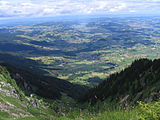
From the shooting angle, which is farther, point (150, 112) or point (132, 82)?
point (132, 82)

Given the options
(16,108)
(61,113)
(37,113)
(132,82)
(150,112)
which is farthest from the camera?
(132,82)

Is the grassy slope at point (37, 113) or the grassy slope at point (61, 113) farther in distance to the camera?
the grassy slope at point (37, 113)

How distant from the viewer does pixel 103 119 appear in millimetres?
18625

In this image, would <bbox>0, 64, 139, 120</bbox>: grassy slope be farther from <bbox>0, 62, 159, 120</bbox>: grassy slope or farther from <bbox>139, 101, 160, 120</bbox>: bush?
<bbox>139, 101, 160, 120</bbox>: bush

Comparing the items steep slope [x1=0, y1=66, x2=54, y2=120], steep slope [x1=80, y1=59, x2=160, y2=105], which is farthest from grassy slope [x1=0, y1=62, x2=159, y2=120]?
steep slope [x1=80, y1=59, x2=160, y2=105]

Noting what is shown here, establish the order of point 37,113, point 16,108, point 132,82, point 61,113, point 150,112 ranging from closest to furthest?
point 150,112 → point 16,108 → point 37,113 → point 61,113 → point 132,82

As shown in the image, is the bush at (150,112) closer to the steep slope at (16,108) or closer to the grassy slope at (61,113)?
the grassy slope at (61,113)

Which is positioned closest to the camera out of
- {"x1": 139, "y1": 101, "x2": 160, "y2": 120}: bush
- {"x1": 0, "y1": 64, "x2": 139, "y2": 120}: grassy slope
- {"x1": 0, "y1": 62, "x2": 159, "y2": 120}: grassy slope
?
{"x1": 139, "y1": 101, "x2": 160, "y2": 120}: bush

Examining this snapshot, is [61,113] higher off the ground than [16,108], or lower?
lower

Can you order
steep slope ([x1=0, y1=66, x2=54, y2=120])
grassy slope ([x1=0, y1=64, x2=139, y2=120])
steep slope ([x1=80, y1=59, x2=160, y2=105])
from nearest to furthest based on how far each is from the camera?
grassy slope ([x1=0, y1=64, x2=139, y2=120]) < steep slope ([x1=0, y1=66, x2=54, y2=120]) < steep slope ([x1=80, y1=59, x2=160, y2=105])

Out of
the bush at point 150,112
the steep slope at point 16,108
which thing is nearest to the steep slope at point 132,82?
the steep slope at point 16,108

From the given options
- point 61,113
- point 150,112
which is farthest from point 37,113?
point 150,112

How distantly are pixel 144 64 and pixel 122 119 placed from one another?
10637 cm

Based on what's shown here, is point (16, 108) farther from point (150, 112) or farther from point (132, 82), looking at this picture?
point (132, 82)
